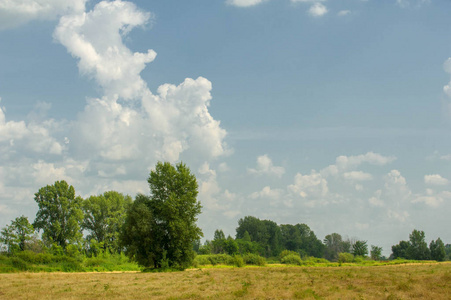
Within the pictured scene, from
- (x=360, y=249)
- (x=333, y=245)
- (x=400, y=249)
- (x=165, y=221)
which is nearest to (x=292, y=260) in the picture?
(x=360, y=249)

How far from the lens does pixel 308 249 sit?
158 meters

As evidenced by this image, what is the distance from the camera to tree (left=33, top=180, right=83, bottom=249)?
71.8 meters

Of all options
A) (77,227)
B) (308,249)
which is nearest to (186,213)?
(77,227)

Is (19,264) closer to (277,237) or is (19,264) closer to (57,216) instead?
(57,216)

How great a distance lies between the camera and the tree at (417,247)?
103500mm

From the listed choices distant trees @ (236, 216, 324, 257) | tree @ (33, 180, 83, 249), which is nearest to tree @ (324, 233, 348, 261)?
distant trees @ (236, 216, 324, 257)

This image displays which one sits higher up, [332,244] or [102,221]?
[102,221]

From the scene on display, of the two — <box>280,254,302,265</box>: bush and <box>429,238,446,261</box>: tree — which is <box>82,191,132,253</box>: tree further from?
<box>429,238,446,261</box>: tree

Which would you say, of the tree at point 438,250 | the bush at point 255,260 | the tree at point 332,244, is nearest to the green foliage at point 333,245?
the tree at point 332,244

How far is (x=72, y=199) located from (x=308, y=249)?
373 ft

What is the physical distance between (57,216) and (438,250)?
100 m

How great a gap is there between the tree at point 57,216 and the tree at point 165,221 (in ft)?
111

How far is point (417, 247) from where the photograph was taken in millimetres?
105438

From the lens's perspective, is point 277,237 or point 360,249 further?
point 277,237
